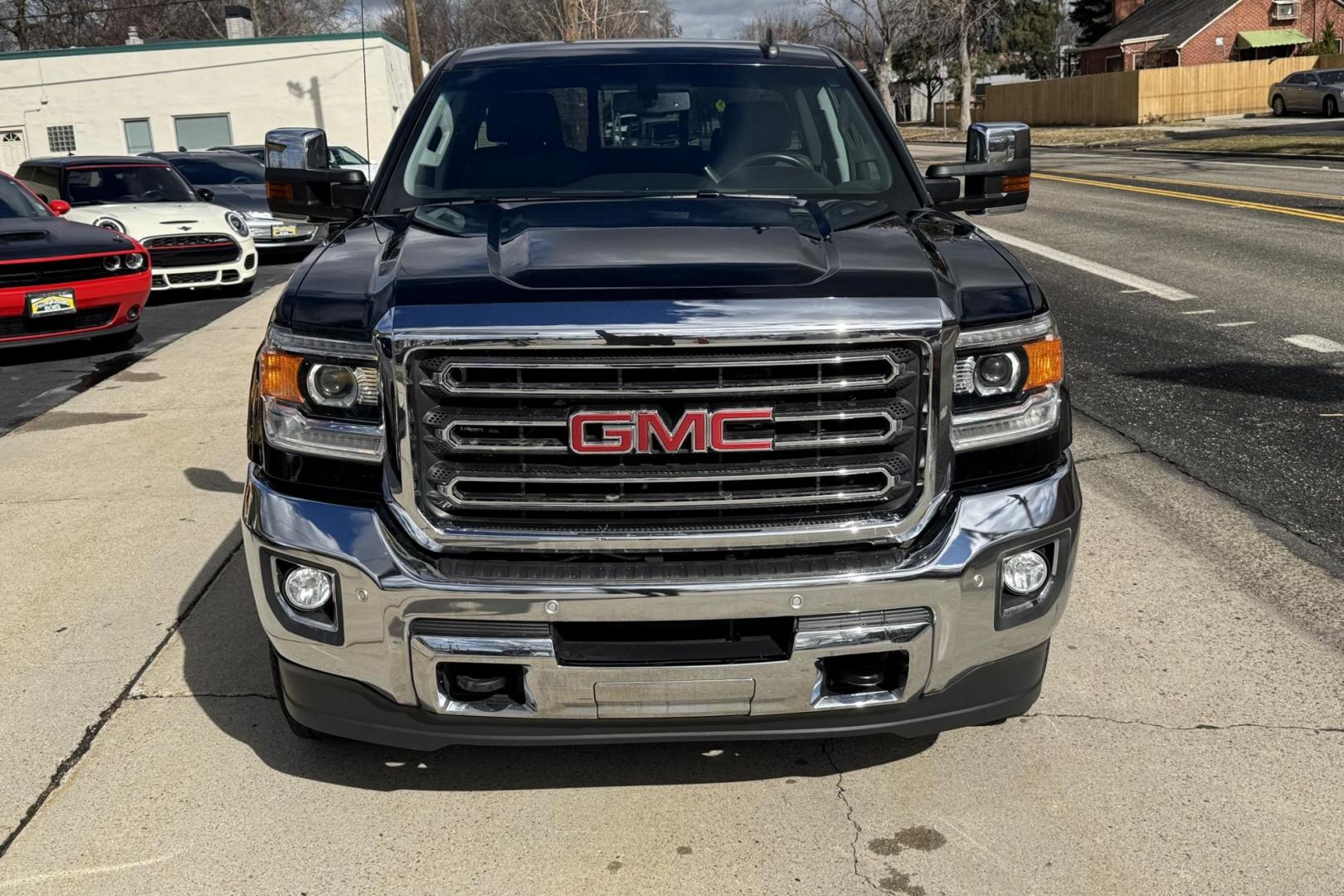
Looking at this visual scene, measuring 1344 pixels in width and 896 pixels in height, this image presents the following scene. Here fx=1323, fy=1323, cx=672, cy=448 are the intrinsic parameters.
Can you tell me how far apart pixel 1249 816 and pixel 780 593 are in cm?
136

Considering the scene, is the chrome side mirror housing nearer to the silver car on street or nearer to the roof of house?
the silver car on street

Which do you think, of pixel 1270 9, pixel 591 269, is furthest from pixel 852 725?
pixel 1270 9

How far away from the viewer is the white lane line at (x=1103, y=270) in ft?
36.8

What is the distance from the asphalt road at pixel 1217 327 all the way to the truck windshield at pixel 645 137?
250 cm

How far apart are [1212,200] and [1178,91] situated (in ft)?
132

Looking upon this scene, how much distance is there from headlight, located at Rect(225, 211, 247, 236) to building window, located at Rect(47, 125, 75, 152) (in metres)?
28.7

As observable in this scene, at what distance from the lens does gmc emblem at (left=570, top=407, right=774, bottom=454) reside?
9.45 ft

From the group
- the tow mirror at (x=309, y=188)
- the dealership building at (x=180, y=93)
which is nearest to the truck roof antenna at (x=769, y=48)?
the tow mirror at (x=309, y=188)

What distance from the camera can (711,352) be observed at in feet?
9.29

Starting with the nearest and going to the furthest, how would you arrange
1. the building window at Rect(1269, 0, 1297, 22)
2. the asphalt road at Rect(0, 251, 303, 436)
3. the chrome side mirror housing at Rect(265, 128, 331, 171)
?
the chrome side mirror housing at Rect(265, 128, 331, 171), the asphalt road at Rect(0, 251, 303, 436), the building window at Rect(1269, 0, 1297, 22)

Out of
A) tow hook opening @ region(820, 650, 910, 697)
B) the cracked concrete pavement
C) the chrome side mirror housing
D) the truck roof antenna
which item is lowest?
the cracked concrete pavement

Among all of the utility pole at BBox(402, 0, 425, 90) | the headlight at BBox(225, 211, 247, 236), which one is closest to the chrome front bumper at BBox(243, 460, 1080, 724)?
the headlight at BBox(225, 211, 247, 236)

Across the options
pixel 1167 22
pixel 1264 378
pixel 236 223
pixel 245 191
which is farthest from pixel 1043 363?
pixel 1167 22

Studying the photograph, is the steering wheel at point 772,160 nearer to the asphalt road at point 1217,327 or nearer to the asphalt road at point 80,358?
the asphalt road at point 1217,327
